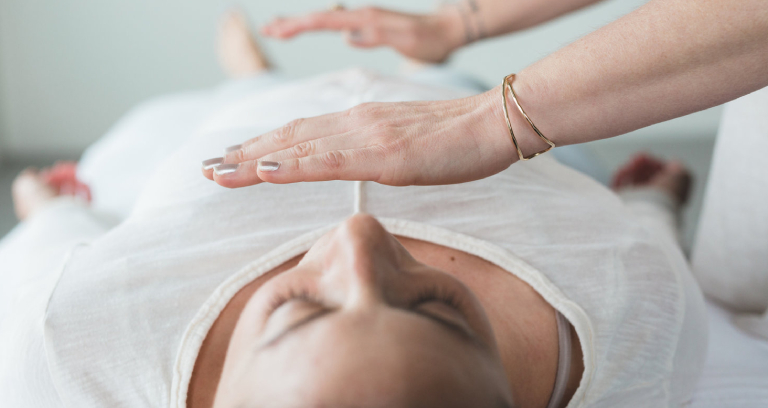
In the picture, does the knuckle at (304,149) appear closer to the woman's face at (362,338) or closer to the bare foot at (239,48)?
the woman's face at (362,338)

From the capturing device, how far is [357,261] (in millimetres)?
568

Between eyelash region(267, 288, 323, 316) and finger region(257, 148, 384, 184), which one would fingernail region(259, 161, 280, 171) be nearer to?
finger region(257, 148, 384, 184)

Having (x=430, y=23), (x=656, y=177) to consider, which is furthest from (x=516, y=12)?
(x=656, y=177)

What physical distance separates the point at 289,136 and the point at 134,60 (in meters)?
2.45

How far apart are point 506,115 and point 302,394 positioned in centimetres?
43

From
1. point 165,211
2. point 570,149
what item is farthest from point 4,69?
point 570,149

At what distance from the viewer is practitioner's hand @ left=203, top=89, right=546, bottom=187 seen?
27.5 inches

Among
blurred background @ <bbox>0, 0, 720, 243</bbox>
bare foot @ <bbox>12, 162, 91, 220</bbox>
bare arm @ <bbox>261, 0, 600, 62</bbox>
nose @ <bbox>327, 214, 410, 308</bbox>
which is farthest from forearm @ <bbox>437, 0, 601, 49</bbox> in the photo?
blurred background @ <bbox>0, 0, 720, 243</bbox>

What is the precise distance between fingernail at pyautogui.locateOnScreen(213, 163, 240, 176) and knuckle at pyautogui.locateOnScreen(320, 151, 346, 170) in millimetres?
112

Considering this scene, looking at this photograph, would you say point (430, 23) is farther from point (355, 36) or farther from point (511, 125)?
point (511, 125)

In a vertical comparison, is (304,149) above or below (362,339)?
above

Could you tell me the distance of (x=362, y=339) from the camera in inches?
20.0

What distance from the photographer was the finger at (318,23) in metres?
1.35

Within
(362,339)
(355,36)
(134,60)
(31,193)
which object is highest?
(134,60)
